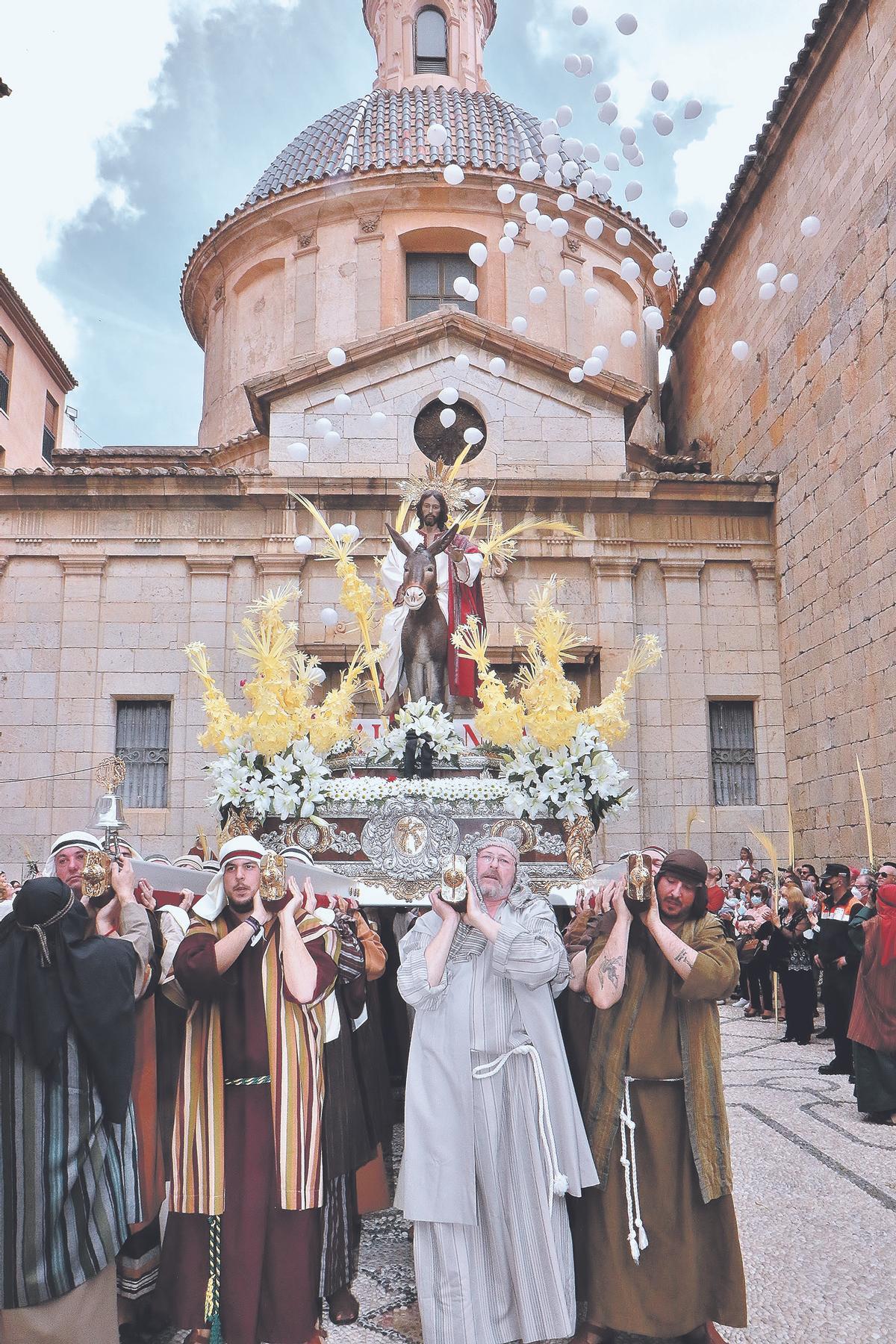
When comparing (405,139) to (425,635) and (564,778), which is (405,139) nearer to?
(425,635)

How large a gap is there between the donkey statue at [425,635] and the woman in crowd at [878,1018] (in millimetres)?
3857

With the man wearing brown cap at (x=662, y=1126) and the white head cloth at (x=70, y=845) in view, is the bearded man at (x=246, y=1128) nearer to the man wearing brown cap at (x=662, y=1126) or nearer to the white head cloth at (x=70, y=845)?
the white head cloth at (x=70, y=845)

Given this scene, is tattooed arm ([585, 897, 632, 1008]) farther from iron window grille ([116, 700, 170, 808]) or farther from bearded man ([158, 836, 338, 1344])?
iron window grille ([116, 700, 170, 808])

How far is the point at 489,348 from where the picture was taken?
1792 centimetres

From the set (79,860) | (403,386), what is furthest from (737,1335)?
(403,386)

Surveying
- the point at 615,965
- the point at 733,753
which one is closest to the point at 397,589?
the point at 615,965

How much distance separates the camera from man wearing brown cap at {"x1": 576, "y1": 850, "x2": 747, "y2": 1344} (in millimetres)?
4348

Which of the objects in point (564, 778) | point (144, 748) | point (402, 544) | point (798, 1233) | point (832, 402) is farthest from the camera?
point (144, 748)

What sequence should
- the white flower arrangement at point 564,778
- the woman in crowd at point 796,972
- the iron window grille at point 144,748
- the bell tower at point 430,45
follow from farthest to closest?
the bell tower at point 430,45, the iron window grille at point 144,748, the woman in crowd at point 796,972, the white flower arrangement at point 564,778

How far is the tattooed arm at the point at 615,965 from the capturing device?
14.8ft

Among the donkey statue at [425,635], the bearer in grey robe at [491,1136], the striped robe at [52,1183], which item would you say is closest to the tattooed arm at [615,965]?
the bearer in grey robe at [491,1136]

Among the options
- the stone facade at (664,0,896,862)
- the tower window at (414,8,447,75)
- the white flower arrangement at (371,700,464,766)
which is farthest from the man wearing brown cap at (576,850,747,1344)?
the tower window at (414,8,447,75)

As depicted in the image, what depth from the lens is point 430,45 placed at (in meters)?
27.0

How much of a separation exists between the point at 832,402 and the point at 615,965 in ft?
42.4
